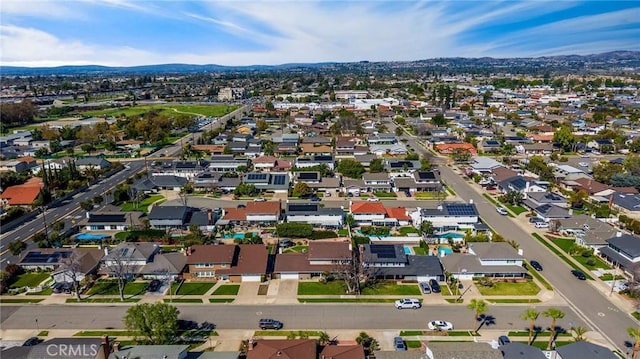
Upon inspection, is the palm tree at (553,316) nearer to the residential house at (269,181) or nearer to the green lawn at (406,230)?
the green lawn at (406,230)

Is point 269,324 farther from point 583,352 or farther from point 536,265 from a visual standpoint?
point 536,265

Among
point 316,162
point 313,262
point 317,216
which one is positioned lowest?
point 313,262

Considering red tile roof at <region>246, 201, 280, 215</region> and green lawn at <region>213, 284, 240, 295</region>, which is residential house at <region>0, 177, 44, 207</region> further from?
green lawn at <region>213, 284, 240, 295</region>

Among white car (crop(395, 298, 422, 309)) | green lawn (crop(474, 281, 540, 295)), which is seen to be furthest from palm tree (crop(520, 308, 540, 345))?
white car (crop(395, 298, 422, 309))

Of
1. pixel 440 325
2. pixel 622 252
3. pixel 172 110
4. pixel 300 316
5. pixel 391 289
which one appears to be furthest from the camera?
pixel 172 110

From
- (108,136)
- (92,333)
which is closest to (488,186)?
(92,333)

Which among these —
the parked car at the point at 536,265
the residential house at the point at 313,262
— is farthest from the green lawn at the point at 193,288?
the parked car at the point at 536,265

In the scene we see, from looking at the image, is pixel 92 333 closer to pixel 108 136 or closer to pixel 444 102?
pixel 108 136

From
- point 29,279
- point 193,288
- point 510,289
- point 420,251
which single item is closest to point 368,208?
point 420,251
